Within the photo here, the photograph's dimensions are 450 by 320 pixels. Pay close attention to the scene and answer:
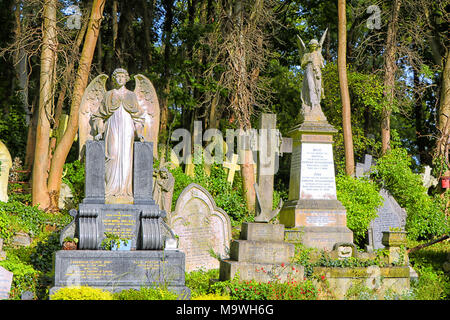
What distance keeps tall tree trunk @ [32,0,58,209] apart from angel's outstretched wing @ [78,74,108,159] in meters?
4.25

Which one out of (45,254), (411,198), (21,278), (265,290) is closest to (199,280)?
(265,290)

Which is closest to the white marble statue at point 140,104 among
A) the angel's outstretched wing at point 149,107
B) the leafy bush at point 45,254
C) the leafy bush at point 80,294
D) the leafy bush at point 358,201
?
the angel's outstretched wing at point 149,107

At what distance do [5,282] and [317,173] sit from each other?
24.3 ft

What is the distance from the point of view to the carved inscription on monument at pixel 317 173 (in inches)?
525

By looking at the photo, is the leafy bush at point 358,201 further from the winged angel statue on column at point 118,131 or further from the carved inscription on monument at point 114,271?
the carved inscription on monument at point 114,271

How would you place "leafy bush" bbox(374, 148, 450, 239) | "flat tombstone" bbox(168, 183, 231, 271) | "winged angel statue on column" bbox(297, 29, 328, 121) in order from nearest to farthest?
"flat tombstone" bbox(168, 183, 231, 271)
"winged angel statue on column" bbox(297, 29, 328, 121)
"leafy bush" bbox(374, 148, 450, 239)

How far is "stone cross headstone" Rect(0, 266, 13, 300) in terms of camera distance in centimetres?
908

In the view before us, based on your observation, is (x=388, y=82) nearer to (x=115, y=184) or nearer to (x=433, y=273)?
(x=433, y=273)

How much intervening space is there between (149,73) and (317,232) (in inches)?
392

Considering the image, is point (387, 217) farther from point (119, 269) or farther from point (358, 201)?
point (119, 269)

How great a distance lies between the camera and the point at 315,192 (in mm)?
13328

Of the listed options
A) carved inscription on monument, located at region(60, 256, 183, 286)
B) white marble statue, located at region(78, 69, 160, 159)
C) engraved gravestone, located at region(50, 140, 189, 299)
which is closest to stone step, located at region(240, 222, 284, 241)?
engraved gravestone, located at region(50, 140, 189, 299)

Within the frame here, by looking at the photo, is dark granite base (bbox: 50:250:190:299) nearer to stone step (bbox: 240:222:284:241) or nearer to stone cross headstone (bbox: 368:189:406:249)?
stone step (bbox: 240:222:284:241)

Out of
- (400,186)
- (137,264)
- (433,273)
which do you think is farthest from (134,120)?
(400,186)
